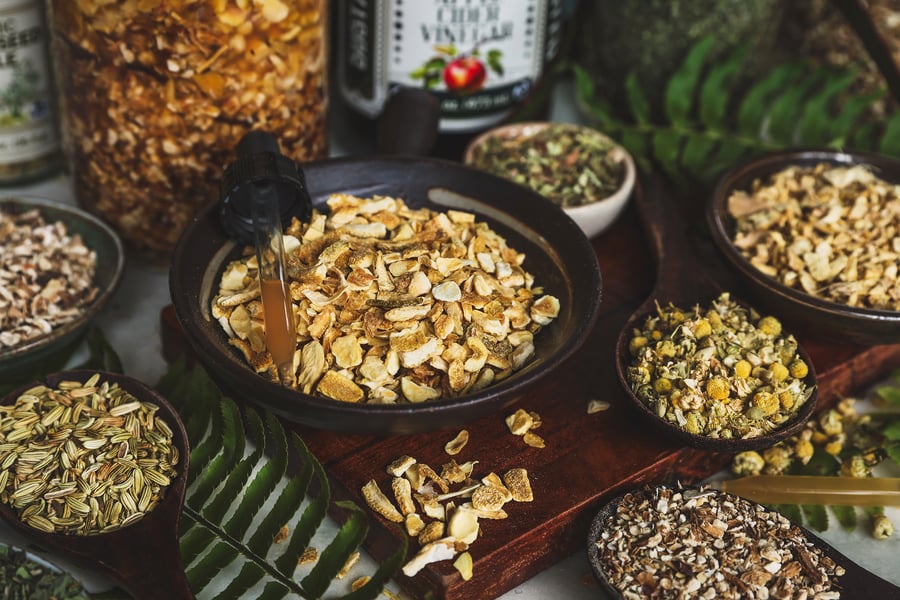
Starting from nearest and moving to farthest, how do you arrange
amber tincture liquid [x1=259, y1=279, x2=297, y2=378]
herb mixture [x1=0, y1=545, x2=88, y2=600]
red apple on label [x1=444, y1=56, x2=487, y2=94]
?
herb mixture [x1=0, y1=545, x2=88, y2=600] → amber tincture liquid [x1=259, y1=279, x2=297, y2=378] → red apple on label [x1=444, y1=56, x2=487, y2=94]

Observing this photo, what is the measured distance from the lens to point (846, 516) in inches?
34.2

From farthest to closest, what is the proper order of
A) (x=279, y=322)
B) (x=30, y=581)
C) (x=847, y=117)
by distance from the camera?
(x=847, y=117) → (x=279, y=322) → (x=30, y=581)

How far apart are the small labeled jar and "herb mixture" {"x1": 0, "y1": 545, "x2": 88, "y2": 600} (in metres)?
0.59

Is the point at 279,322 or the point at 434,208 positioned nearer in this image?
the point at 279,322

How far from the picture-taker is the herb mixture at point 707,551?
742mm

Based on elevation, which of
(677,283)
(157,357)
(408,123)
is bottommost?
(157,357)

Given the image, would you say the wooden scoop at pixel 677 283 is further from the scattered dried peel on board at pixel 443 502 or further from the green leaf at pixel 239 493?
the green leaf at pixel 239 493

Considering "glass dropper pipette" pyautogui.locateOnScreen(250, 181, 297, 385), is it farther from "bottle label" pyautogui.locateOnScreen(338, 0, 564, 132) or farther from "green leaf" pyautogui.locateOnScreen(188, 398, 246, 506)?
"bottle label" pyautogui.locateOnScreen(338, 0, 564, 132)

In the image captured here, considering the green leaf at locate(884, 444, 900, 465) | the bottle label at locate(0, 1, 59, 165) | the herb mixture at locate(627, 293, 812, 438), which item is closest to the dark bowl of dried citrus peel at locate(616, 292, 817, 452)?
the herb mixture at locate(627, 293, 812, 438)

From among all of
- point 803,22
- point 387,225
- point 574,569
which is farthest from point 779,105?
point 574,569

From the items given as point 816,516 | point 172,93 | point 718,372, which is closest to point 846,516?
point 816,516

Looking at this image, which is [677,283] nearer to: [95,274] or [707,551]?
[707,551]

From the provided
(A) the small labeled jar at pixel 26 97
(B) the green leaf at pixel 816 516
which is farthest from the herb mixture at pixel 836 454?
(A) the small labeled jar at pixel 26 97

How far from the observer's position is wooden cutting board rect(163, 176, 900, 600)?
777mm
